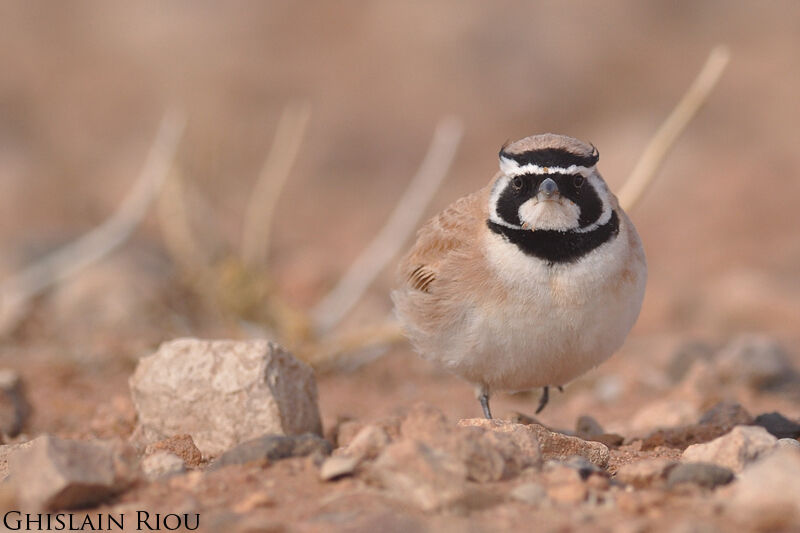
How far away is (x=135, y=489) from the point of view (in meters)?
3.11

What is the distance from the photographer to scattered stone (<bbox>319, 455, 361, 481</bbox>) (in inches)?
122

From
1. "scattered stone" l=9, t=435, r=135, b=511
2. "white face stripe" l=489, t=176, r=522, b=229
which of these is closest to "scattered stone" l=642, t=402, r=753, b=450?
"white face stripe" l=489, t=176, r=522, b=229

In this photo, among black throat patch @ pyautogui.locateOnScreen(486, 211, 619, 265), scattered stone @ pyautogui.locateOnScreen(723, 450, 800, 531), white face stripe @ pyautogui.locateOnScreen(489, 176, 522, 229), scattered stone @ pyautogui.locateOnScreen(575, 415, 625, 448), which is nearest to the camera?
scattered stone @ pyautogui.locateOnScreen(723, 450, 800, 531)

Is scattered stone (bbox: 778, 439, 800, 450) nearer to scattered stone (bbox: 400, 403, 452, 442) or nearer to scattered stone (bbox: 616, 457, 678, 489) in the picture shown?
scattered stone (bbox: 616, 457, 678, 489)

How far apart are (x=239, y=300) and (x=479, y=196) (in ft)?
9.33

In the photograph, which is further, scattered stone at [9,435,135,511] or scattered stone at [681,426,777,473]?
scattered stone at [681,426,777,473]

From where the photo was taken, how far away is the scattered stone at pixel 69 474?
294 cm

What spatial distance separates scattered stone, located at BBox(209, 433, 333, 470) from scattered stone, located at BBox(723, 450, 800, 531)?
Answer: 1.34 metres

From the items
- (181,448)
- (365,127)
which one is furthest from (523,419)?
(365,127)

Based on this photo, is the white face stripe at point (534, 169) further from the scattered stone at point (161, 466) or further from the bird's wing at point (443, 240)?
the scattered stone at point (161, 466)

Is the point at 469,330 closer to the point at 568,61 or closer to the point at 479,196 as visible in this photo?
the point at 479,196

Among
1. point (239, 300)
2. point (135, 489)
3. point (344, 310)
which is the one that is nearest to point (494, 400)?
point (344, 310)

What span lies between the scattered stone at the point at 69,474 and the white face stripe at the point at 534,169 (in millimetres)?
1955

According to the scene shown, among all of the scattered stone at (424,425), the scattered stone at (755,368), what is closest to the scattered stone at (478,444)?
the scattered stone at (424,425)
